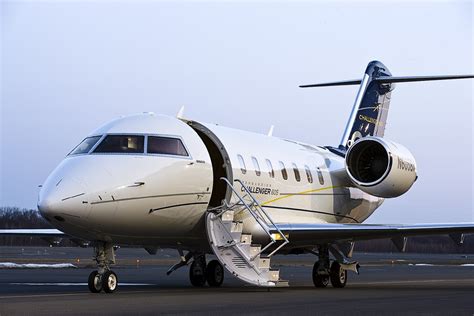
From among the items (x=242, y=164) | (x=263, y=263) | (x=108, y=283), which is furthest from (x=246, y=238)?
(x=108, y=283)

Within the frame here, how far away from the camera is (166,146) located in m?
17.9

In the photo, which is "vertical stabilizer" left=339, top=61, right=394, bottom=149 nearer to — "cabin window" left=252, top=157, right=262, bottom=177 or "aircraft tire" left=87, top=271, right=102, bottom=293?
"cabin window" left=252, top=157, right=262, bottom=177

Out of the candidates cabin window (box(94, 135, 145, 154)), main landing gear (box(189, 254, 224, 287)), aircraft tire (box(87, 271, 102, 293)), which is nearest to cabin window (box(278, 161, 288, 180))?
main landing gear (box(189, 254, 224, 287))

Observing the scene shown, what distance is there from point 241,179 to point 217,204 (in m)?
0.81

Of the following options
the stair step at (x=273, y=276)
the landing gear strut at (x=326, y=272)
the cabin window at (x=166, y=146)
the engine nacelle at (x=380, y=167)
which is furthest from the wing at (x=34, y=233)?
the engine nacelle at (x=380, y=167)

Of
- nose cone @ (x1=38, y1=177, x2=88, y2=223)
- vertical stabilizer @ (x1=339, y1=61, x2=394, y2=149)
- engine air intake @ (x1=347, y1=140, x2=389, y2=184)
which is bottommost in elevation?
nose cone @ (x1=38, y1=177, x2=88, y2=223)

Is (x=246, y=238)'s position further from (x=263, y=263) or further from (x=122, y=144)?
(x=122, y=144)

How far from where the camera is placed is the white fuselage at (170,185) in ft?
52.4

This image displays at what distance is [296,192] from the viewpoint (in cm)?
2242

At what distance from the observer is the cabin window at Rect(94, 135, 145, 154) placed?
1728 centimetres

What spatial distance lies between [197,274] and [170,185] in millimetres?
5114

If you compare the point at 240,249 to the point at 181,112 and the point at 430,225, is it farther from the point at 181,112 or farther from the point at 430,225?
the point at 430,225

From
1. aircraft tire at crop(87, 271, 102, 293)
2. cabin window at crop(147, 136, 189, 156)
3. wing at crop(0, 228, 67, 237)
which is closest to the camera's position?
aircraft tire at crop(87, 271, 102, 293)

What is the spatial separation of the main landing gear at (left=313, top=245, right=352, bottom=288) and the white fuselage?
1120 millimetres
